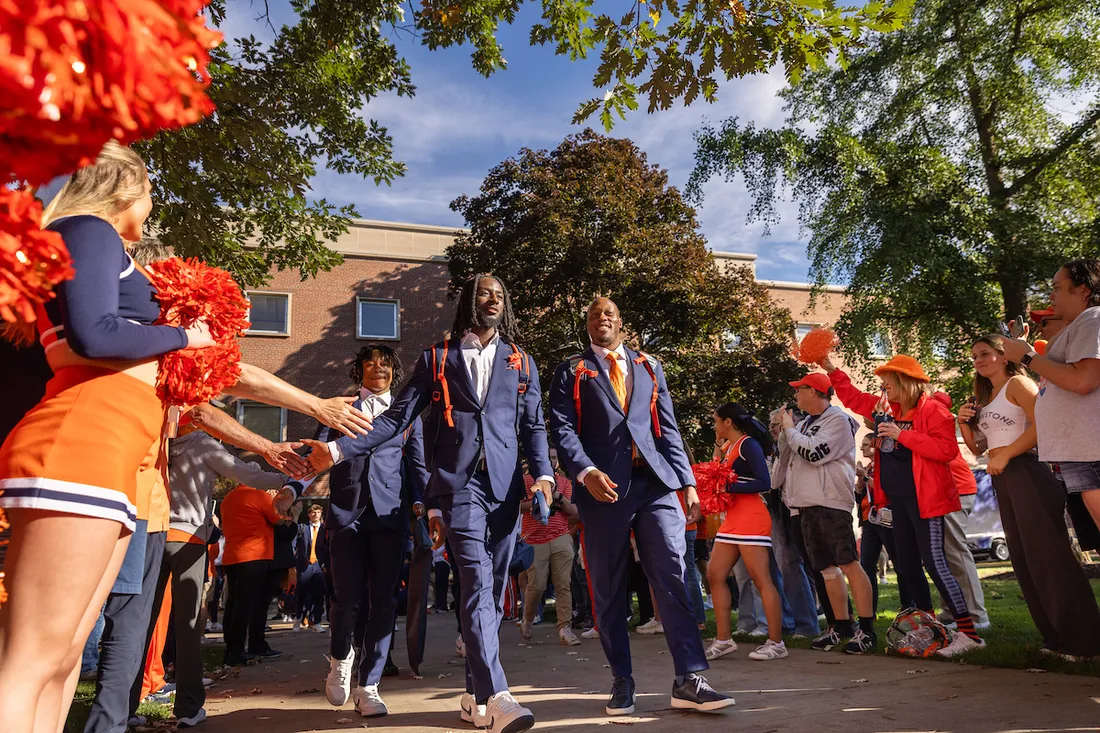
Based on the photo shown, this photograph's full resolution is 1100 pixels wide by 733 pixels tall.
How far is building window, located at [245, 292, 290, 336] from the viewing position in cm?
2995

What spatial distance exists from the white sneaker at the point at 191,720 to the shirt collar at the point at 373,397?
7.24ft

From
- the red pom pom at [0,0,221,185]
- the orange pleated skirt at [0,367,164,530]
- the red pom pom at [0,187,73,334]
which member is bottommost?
the orange pleated skirt at [0,367,164,530]

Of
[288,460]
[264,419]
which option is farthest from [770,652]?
[264,419]

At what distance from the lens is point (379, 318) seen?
31.7m

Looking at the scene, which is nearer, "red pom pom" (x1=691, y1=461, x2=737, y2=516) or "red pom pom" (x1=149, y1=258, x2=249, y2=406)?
"red pom pom" (x1=149, y1=258, x2=249, y2=406)

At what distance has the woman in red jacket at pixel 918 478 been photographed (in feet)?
20.6

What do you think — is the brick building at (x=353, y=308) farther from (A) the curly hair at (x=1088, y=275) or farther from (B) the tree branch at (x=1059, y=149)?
(A) the curly hair at (x=1088, y=275)

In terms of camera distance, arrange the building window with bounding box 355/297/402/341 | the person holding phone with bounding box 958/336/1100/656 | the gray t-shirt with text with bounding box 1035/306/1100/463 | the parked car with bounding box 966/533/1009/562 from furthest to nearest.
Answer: the building window with bounding box 355/297/402/341, the parked car with bounding box 966/533/1009/562, the person holding phone with bounding box 958/336/1100/656, the gray t-shirt with text with bounding box 1035/306/1100/463

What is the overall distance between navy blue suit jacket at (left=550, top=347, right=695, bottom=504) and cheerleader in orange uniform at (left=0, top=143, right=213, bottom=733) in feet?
9.48

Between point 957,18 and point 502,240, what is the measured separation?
478 inches

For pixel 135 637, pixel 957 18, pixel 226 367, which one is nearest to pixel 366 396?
pixel 135 637

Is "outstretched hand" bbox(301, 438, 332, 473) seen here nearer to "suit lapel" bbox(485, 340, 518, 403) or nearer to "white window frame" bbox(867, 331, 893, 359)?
"suit lapel" bbox(485, 340, 518, 403)

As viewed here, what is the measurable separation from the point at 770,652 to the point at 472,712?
3030 mm

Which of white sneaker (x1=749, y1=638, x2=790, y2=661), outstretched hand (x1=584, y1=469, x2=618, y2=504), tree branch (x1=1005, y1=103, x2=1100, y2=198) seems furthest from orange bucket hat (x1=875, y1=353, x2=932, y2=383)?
tree branch (x1=1005, y1=103, x2=1100, y2=198)
